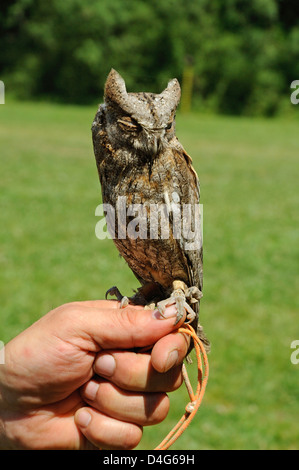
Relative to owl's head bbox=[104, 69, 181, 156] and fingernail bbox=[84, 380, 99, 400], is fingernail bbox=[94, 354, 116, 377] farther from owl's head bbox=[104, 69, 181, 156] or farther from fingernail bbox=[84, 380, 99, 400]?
owl's head bbox=[104, 69, 181, 156]

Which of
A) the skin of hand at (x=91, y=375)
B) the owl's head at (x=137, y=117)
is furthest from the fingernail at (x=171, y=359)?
the owl's head at (x=137, y=117)

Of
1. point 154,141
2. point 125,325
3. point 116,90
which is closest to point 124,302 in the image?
point 125,325

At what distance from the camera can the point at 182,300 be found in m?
2.15

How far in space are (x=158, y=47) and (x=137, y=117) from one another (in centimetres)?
1917

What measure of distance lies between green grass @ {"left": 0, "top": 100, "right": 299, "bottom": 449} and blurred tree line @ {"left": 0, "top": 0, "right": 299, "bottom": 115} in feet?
14.0

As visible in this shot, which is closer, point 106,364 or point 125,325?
point 125,325

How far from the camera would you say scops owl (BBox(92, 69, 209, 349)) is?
76.8 inches

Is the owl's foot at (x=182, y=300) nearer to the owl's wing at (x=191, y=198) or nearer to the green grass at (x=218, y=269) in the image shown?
the owl's wing at (x=191, y=198)

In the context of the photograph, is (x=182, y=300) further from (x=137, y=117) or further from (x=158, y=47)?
(x=158, y=47)

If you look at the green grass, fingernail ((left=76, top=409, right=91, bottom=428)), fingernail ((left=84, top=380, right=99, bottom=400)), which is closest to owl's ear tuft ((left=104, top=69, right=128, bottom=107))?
fingernail ((left=84, top=380, right=99, bottom=400))

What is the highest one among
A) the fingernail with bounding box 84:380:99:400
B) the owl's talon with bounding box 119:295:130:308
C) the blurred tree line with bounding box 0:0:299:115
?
the blurred tree line with bounding box 0:0:299:115

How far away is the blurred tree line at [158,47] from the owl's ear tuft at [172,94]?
1179 cm

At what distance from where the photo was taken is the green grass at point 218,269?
4.60 metres

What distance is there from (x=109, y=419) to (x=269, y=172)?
46.3ft
